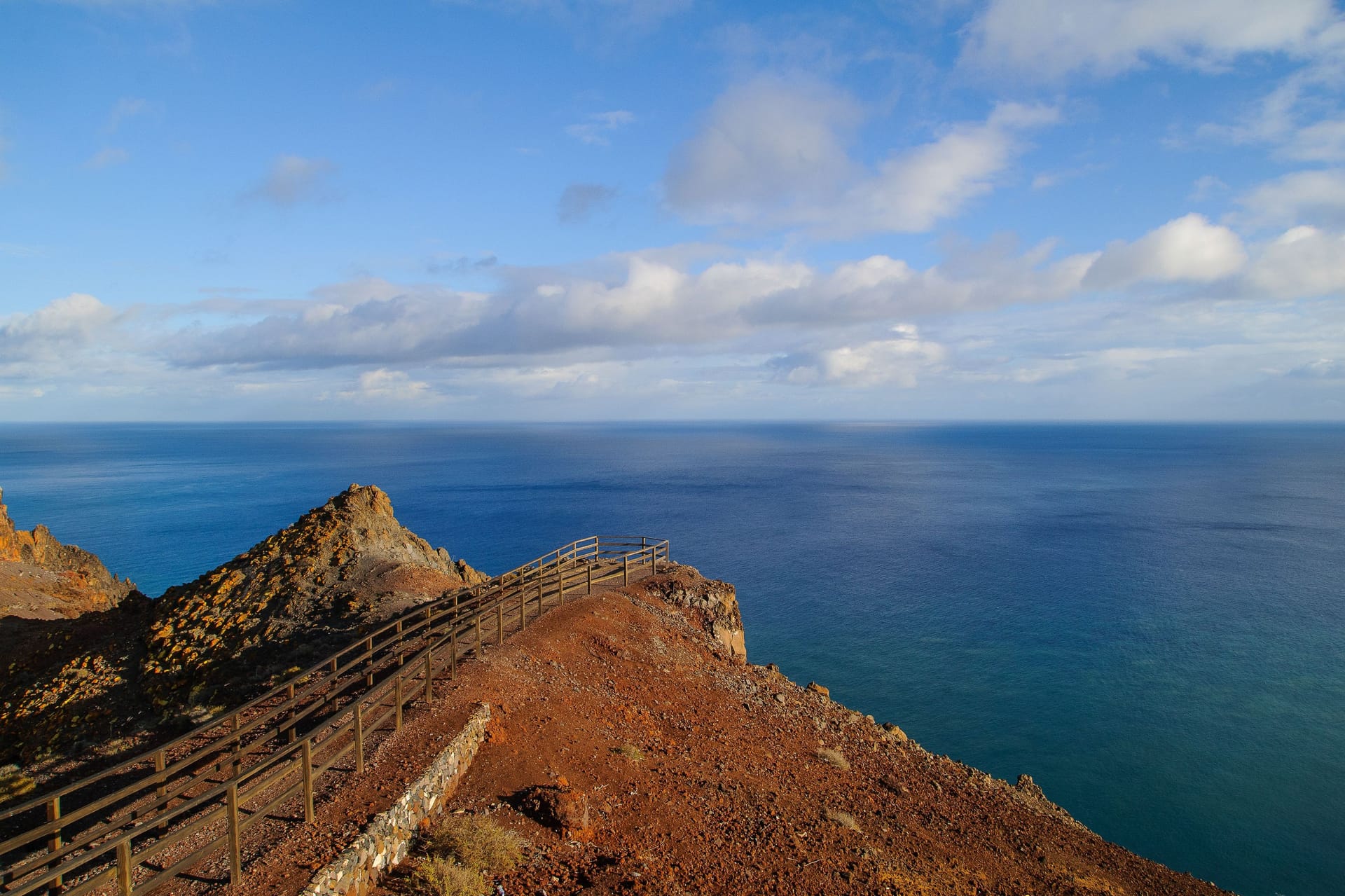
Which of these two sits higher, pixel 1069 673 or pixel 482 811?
pixel 482 811

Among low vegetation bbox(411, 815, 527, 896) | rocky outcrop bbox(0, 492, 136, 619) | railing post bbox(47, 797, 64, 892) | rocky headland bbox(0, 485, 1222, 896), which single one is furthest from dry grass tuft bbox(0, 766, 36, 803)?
rocky outcrop bbox(0, 492, 136, 619)

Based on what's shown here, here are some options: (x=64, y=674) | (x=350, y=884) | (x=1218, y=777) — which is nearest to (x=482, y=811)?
(x=350, y=884)

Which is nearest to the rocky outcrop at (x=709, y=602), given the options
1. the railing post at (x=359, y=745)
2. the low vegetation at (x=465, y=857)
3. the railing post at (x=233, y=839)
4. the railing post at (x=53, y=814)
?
the low vegetation at (x=465, y=857)

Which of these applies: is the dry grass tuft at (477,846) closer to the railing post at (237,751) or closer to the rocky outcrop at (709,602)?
the railing post at (237,751)

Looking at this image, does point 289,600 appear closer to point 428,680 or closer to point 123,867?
point 428,680

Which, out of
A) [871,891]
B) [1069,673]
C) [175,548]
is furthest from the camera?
[175,548]

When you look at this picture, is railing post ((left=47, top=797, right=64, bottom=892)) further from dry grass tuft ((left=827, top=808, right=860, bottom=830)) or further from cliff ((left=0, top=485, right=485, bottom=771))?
dry grass tuft ((left=827, top=808, right=860, bottom=830))

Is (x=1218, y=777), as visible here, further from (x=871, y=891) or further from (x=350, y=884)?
(x=350, y=884)

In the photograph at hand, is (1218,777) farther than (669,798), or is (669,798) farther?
(1218,777)
